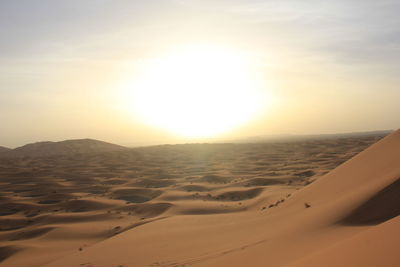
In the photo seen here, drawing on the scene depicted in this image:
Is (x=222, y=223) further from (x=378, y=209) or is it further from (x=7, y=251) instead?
(x=7, y=251)

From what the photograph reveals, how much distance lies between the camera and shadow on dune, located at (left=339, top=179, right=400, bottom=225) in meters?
5.13

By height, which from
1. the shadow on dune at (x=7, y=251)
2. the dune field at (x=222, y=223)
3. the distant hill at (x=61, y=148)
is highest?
the distant hill at (x=61, y=148)

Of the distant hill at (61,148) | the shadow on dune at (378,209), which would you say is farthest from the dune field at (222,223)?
the distant hill at (61,148)

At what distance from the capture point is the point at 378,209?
5.34 meters

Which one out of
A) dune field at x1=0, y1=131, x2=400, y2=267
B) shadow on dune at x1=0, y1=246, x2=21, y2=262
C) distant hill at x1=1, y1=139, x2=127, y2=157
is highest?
→ distant hill at x1=1, y1=139, x2=127, y2=157

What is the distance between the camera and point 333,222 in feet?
18.2

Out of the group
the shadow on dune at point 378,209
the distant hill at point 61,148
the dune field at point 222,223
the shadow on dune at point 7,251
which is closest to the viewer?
the dune field at point 222,223

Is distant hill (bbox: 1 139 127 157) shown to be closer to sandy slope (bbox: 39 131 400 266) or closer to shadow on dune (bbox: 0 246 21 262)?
shadow on dune (bbox: 0 246 21 262)

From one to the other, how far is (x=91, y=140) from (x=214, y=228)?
74686mm

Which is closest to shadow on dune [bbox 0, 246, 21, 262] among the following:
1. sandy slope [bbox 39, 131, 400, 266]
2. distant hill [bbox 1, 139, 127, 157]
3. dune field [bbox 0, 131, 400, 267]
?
dune field [bbox 0, 131, 400, 267]

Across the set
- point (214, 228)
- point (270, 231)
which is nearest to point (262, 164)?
point (214, 228)

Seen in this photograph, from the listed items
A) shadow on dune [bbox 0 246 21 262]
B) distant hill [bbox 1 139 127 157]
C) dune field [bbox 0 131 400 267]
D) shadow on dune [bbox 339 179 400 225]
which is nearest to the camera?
dune field [bbox 0 131 400 267]

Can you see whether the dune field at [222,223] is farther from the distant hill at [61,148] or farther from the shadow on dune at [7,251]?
the distant hill at [61,148]

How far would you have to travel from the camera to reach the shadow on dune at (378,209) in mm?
5126
